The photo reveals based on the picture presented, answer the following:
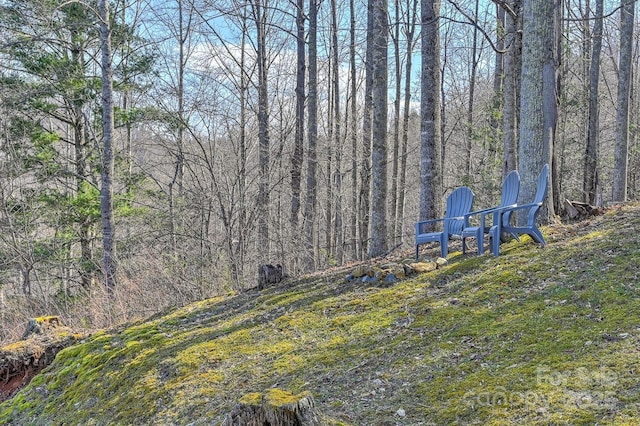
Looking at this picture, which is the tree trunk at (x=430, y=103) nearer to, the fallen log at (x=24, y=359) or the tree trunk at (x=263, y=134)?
the tree trunk at (x=263, y=134)

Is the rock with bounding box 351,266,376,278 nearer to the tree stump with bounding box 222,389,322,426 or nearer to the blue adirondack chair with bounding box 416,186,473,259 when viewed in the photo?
the blue adirondack chair with bounding box 416,186,473,259

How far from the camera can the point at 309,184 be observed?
11.0 m

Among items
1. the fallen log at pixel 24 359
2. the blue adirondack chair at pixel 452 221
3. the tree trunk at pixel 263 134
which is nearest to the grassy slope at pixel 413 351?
the blue adirondack chair at pixel 452 221

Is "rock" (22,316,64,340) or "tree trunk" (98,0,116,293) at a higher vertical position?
"tree trunk" (98,0,116,293)

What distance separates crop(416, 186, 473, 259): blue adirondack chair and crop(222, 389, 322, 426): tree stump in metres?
3.72

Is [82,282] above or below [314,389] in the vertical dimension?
below

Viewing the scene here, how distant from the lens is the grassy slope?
2.54 meters

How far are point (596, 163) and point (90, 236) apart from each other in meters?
12.5

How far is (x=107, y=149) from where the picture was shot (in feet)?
30.2

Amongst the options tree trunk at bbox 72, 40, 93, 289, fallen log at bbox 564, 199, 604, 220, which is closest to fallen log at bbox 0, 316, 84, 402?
tree trunk at bbox 72, 40, 93, 289

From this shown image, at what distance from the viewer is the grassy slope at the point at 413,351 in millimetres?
2535

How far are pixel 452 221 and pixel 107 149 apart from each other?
270 inches

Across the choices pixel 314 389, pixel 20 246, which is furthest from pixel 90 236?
pixel 314 389

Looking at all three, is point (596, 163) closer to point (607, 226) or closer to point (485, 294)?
point (607, 226)
